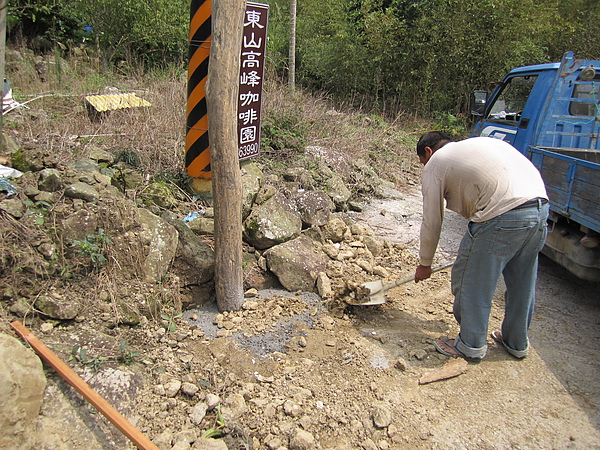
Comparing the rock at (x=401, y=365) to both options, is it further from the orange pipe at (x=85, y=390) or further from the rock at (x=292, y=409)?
the orange pipe at (x=85, y=390)

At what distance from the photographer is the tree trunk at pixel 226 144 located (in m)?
3.16

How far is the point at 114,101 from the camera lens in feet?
18.7

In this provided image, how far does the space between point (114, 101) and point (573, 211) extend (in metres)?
5.22

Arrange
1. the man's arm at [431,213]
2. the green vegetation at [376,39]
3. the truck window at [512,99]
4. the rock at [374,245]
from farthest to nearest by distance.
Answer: the green vegetation at [376,39] < the truck window at [512,99] < the rock at [374,245] < the man's arm at [431,213]

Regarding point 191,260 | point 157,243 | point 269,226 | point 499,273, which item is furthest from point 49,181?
point 499,273

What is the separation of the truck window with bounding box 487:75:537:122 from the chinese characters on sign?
3.04 meters

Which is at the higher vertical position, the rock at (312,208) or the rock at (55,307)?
the rock at (312,208)

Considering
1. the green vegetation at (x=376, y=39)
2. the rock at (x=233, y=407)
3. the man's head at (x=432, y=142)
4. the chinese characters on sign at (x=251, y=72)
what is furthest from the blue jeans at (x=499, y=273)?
the green vegetation at (x=376, y=39)

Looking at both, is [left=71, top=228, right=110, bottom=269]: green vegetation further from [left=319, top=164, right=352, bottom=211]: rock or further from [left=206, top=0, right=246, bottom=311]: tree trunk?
[left=319, top=164, right=352, bottom=211]: rock

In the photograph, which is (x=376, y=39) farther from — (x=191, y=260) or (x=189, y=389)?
(x=189, y=389)

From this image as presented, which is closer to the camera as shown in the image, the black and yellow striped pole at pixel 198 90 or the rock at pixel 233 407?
the rock at pixel 233 407

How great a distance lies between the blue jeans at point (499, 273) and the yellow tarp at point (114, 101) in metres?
4.50

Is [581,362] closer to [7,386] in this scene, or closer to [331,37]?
[7,386]

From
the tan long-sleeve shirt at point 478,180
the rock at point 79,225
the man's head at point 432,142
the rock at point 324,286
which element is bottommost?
the rock at point 324,286
